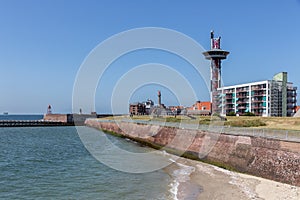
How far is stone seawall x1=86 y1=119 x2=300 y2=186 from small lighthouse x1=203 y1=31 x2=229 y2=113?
63.7 metres

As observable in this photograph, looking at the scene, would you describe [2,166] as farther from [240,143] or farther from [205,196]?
[240,143]

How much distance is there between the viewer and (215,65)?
10662 cm

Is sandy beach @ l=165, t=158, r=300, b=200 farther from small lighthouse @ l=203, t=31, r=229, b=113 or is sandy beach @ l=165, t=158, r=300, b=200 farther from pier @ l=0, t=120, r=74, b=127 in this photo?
pier @ l=0, t=120, r=74, b=127

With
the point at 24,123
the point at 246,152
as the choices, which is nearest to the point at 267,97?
the point at 246,152

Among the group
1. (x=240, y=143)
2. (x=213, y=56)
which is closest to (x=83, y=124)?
(x=213, y=56)

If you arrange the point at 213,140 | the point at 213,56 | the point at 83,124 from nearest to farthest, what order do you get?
1. the point at 213,140
2. the point at 213,56
3. the point at 83,124

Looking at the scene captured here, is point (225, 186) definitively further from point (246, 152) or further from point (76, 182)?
point (76, 182)

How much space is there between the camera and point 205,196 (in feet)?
53.3

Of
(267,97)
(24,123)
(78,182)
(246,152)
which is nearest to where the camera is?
(78,182)

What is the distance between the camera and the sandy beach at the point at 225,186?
15.8 meters

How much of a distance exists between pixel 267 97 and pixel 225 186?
216 ft

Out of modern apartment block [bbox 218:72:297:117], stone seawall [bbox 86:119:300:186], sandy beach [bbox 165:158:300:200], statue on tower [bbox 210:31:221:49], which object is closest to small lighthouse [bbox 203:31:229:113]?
statue on tower [bbox 210:31:221:49]

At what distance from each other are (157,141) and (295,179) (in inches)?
1043

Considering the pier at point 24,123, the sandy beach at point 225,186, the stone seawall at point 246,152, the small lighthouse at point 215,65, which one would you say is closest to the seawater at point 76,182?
the sandy beach at point 225,186
